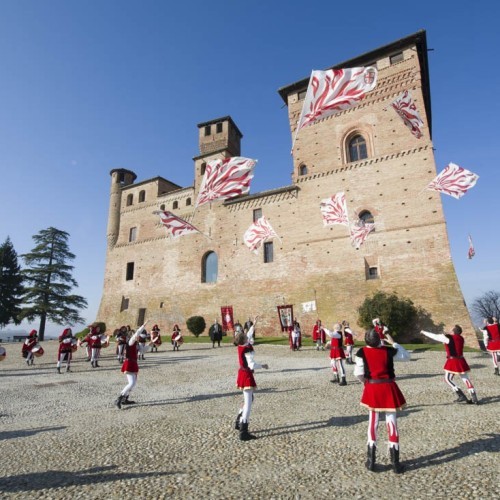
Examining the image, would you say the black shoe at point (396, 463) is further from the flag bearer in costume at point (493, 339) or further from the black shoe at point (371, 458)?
the flag bearer in costume at point (493, 339)

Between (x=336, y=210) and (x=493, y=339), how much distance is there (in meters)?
9.98

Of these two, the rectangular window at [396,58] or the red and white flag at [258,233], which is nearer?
the red and white flag at [258,233]

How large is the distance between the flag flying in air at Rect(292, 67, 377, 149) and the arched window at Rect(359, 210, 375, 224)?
14.5 metres

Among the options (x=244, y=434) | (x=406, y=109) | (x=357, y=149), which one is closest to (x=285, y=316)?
(x=357, y=149)

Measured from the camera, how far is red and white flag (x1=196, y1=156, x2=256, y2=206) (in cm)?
1230

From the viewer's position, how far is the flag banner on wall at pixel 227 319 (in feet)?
86.6

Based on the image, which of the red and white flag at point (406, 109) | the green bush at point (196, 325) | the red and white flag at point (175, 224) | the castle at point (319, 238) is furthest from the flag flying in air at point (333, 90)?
the green bush at point (196, 325)

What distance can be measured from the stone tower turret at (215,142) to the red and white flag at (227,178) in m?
20.1

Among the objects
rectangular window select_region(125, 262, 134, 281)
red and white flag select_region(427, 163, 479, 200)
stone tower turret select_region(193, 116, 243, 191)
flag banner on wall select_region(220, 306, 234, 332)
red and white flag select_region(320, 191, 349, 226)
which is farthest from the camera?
rectangular window select_region(125, 262, 134, 281)

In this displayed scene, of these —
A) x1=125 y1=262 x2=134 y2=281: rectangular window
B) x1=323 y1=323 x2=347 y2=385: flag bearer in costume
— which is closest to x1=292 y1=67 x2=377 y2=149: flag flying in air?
x1=323 y1=323 x2=347 y2=385: flag bearer in costume

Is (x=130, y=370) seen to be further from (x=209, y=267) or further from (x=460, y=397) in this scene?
(x=209, y=267)

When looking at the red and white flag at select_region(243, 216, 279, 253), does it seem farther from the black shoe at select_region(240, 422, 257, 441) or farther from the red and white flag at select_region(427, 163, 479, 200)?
the black shoe at select_region(240, 422, 257, 441)

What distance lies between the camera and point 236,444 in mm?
5020

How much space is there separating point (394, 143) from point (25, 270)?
41079 millimetres
